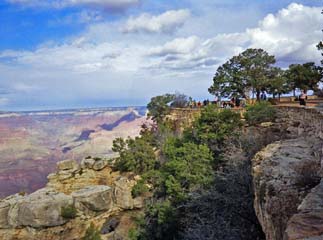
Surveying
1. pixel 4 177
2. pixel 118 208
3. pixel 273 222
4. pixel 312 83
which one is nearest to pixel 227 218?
pixel 273 222

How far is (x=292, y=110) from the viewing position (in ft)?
74.4

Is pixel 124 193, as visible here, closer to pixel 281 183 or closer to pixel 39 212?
pixel 39 212

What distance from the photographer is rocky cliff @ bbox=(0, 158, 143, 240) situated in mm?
29516

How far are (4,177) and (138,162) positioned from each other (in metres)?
79.4

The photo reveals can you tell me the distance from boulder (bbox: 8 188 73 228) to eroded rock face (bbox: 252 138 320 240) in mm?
23202

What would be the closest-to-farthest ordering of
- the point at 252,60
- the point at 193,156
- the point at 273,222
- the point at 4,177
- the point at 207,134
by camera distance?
the point at 273,222 → the point at 193,156 → the point at 207,134 → the point at 252,60 → the point at 4,177

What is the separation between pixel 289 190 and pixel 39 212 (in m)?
25.9

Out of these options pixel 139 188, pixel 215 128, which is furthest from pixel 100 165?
pixel 215 128

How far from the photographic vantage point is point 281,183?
8.12 meters

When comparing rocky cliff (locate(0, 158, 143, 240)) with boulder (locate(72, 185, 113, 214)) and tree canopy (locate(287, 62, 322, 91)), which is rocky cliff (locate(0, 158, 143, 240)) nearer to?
boulder (locate(72, 185, 113, 214))

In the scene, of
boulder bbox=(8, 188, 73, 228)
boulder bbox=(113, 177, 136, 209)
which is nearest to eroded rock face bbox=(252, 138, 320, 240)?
boulder bbox=(113, 177, 136, 209)

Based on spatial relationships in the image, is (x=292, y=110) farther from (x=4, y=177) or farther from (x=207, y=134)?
(x=4, y=177)

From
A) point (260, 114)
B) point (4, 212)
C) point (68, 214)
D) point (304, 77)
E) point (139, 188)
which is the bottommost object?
point (68, 214)

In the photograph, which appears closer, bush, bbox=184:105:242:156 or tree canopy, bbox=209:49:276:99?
bush, bbox=184:105:242:156
